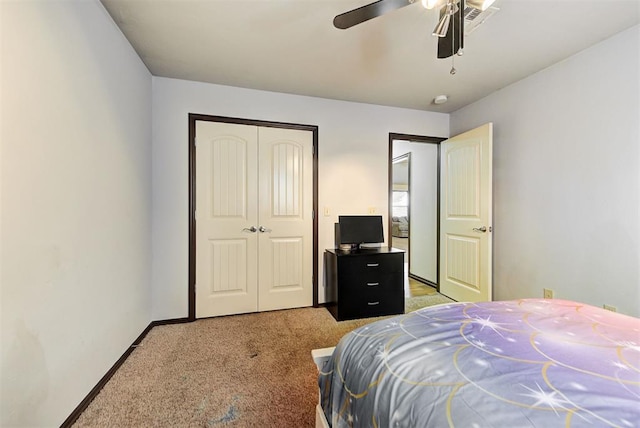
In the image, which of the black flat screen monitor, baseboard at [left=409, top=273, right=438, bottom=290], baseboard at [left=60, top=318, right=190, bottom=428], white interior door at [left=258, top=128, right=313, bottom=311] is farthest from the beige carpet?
baseboard at [left=409, top=273, right=438, bottom=290]

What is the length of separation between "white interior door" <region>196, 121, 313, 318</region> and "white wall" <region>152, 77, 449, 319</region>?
15cm

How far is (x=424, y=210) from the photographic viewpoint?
417 cm

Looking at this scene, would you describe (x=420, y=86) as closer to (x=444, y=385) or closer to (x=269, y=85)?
(x=269, y=85)

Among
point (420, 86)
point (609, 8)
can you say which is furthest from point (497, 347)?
point (420, 86)

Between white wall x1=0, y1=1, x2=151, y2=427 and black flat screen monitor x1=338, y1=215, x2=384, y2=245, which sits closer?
white wall x1=0, y1=1, x2=151, y2=427

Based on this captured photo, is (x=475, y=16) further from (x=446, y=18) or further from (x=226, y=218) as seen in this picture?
(x=226, y=218)

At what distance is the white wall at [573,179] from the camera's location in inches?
78.2

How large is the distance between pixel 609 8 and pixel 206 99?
317cm

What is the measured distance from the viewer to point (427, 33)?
6.61ft

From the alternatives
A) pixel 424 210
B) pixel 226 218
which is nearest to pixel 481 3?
pixel 226 218

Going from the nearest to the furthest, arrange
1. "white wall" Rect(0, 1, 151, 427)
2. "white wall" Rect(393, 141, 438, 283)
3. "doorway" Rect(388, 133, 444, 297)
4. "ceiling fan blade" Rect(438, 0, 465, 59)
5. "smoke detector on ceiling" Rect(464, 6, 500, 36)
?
1. "white wall" Rect(0, 1, 151, 427)
2. "ceiling fan blade" Rect(438, 0, 465, 59)
3. "smoke detector on ceiling" Rect(464, 6, 500, 36)
4. "doorway" Rect(388, 133, 444, 297)
5. "white wall" Rect(393, 141, 438, 283)

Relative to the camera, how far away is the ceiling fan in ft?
4.24

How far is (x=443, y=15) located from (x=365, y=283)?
223cm

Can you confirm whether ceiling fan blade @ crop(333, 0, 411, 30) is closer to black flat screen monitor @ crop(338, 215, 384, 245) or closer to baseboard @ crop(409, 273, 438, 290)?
black flat screen monitor @ crop(338, 215, 384, 245)
